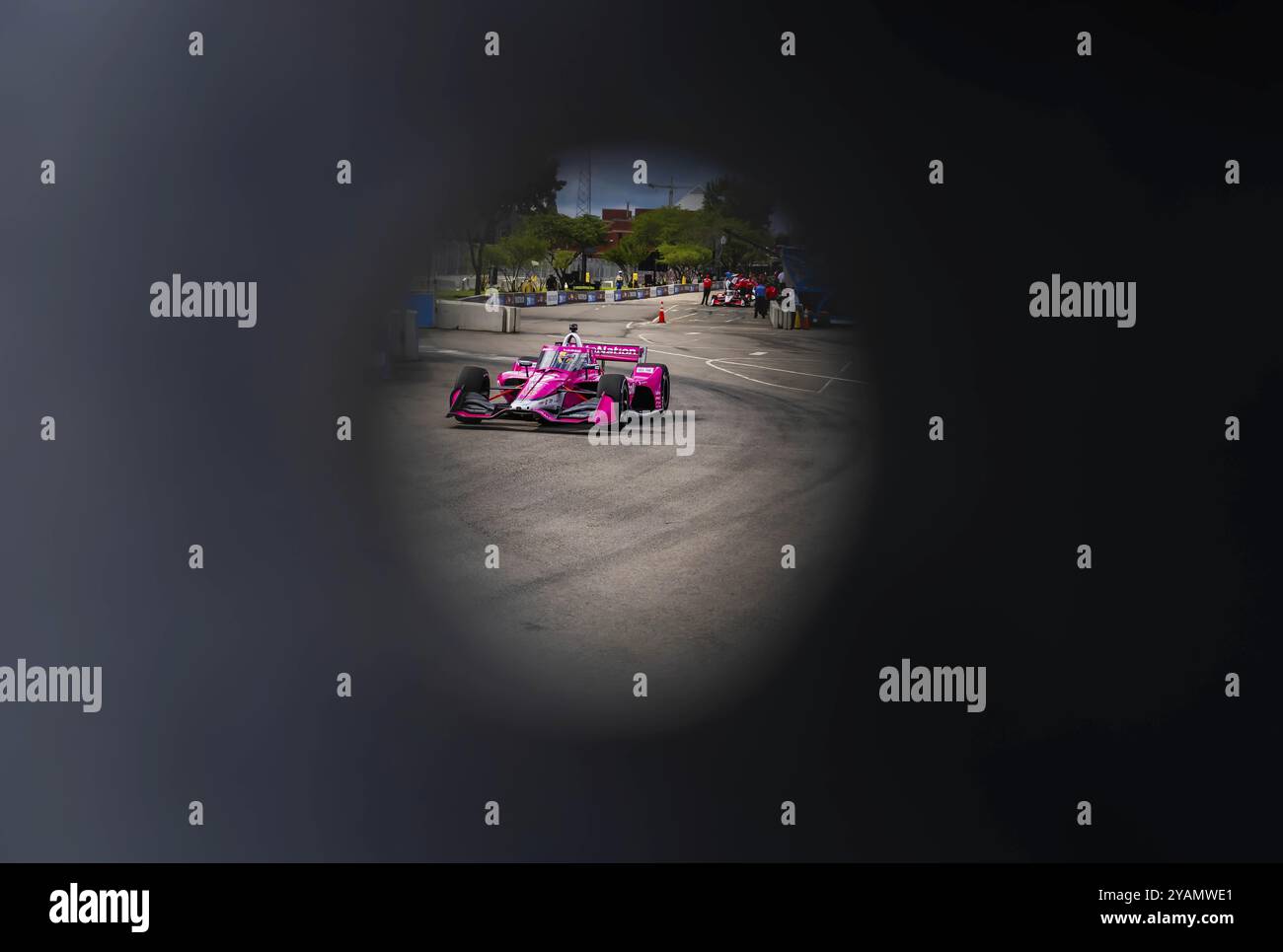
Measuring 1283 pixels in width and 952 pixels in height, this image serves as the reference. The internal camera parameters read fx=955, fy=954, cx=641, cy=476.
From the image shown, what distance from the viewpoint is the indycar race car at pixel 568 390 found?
4.08m

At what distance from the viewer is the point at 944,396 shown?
13.0ft

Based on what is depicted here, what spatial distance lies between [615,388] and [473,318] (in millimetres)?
683

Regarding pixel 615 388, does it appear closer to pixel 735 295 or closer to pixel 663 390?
pixel 663 390

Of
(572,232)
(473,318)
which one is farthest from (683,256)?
(473,318)

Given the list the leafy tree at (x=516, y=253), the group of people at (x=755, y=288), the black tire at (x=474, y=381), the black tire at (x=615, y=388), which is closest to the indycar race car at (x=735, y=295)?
the group of people at (x=755, y=288)

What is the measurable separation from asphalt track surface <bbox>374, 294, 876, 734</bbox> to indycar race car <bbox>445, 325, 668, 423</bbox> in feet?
0.21

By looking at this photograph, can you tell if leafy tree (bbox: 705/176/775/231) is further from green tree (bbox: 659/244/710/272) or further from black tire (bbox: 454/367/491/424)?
black tire (bbox: 454/367/491/424)

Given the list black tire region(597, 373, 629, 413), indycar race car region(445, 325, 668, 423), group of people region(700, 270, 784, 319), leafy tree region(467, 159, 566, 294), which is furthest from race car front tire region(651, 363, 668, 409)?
leafy tree region(467, 159, 566, 294)

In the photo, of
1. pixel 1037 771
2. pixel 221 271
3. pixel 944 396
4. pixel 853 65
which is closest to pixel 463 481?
pixel 221 271

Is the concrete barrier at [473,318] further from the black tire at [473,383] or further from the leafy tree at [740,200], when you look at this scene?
the leafy tree at [740,200]

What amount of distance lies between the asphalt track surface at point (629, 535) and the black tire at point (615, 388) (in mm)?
206

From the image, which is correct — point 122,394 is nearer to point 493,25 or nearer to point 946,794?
point 493,25
